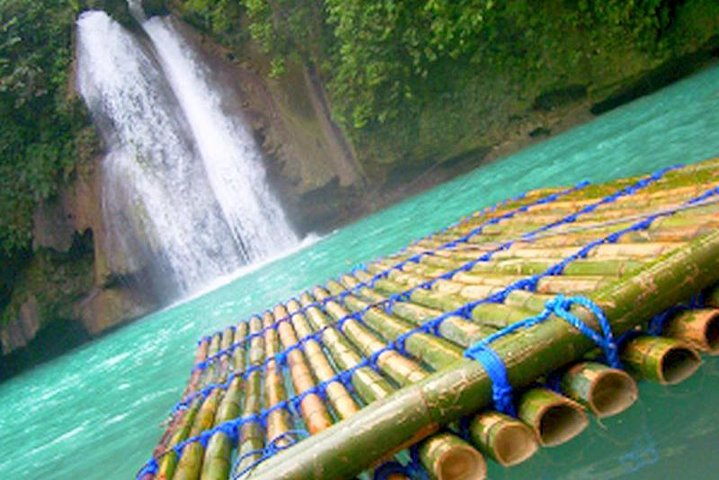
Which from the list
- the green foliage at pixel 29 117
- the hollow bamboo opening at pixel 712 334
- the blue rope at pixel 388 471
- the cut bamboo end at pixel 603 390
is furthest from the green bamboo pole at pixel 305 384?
the green foliage at pixel 29 117

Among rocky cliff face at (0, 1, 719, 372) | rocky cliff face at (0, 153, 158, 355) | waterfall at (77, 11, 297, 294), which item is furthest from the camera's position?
rocky cliff face at (0, 153, 158, 355)

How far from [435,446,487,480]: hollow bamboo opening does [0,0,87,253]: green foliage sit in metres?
18.5

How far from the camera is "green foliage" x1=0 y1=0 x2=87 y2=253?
59.1ft

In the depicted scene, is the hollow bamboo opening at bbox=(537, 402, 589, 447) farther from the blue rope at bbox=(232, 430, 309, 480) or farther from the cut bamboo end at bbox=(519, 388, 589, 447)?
the blue rope at bbox=(232, 430, 309, 480)

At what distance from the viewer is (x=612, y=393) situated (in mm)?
2506

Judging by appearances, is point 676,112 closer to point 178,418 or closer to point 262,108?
point 178,418

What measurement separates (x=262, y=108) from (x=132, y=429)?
13771 millimetres

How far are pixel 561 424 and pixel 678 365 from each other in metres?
0.57

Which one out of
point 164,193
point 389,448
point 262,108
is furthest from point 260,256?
point 389,448

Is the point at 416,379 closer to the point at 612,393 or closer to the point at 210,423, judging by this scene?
the point at 612,393

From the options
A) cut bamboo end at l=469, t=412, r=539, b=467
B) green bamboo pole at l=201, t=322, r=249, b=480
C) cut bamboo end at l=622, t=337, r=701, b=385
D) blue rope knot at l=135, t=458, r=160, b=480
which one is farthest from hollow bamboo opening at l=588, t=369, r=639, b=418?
blue rope knot at l=135, t=458, r=160, b=480

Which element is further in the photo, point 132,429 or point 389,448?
point 132,429

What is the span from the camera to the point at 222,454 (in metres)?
3.61

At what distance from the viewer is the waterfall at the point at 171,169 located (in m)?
17.9
